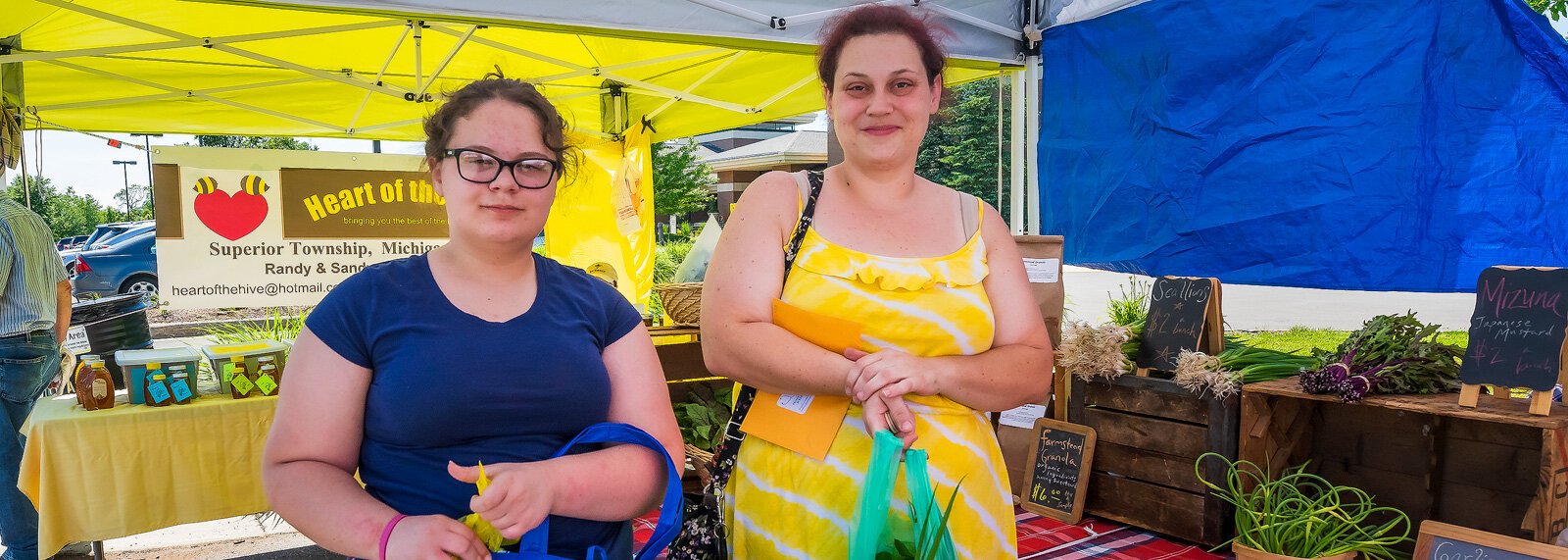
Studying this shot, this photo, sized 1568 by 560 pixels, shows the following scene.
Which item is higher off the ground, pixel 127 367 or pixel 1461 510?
pixel 127 367

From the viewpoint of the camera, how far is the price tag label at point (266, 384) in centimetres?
292

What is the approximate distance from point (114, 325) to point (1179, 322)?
402 centimetres

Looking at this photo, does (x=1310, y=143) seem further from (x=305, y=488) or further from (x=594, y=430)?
(x=305, y=488)

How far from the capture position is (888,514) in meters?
1.25

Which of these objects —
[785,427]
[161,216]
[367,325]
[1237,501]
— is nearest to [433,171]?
[367,325]

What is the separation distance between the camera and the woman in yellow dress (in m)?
1.41

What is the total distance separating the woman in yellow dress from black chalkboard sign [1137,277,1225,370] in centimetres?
181

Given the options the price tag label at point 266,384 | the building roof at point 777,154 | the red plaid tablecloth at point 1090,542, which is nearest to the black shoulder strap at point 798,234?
the red plaid tablecloth at point 1090,542

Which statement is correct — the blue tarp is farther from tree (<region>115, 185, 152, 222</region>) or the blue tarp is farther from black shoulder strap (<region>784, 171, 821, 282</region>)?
tree (<region>115, 185, 152, 222</region>)

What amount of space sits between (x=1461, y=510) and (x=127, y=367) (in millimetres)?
4173

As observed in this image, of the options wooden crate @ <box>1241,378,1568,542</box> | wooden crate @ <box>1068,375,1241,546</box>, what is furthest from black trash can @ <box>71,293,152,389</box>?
wooden crate @ <box>1241,378,1568,542</box>

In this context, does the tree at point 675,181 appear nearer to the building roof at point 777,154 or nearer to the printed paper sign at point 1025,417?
the building roof at point 777,154

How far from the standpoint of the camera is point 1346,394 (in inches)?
103

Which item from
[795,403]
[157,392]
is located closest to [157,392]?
[157,392]
